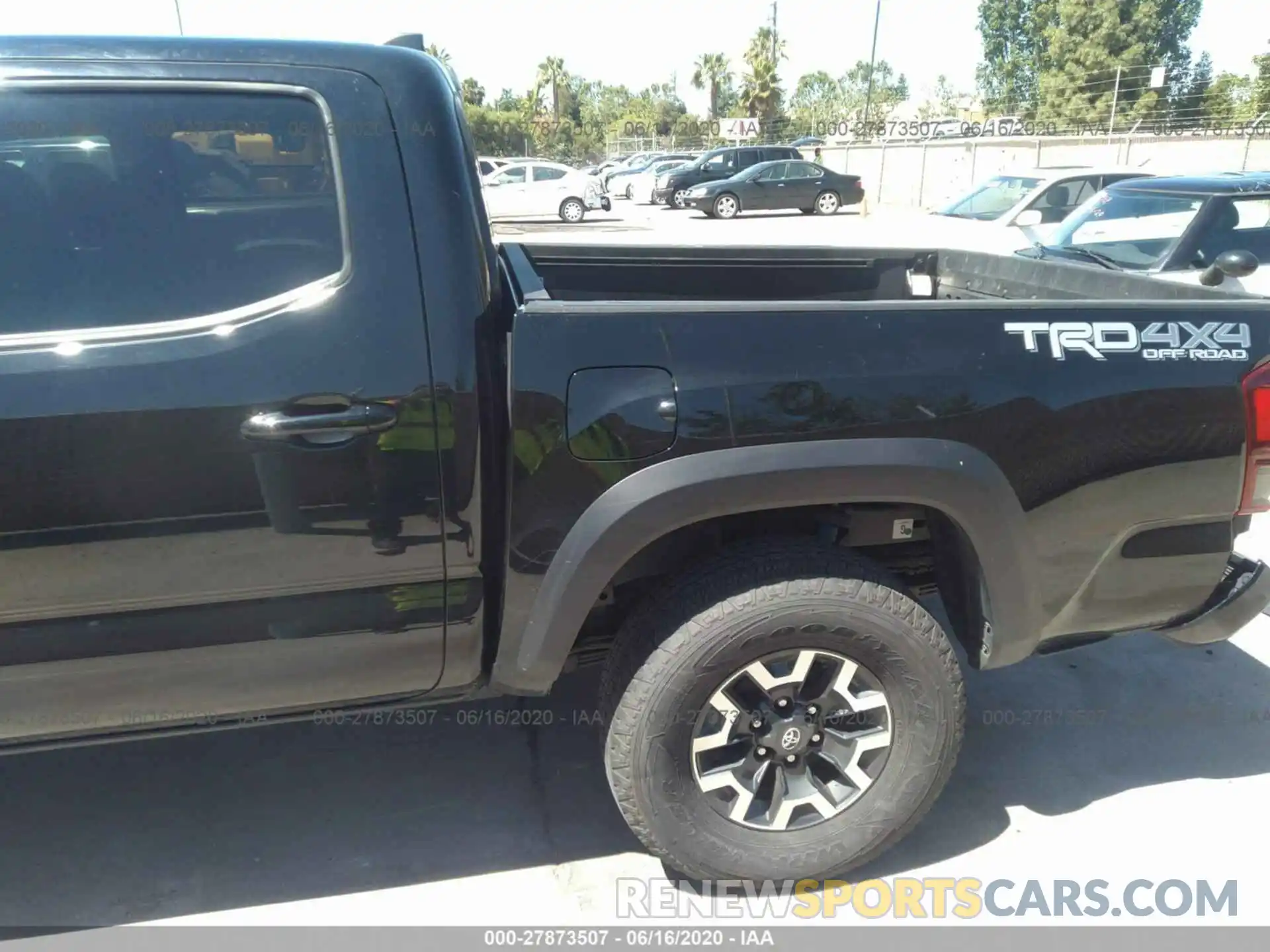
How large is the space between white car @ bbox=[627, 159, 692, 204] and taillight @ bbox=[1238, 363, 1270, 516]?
91.7 ft

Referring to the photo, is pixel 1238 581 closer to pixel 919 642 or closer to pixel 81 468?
pixel 919 642

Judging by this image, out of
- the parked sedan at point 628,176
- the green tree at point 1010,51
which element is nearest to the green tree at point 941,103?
the green tree at point 1010,51

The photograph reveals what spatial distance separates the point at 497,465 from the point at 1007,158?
30010 mm

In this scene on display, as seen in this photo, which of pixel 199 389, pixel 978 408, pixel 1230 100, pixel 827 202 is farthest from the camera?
pixel 1230 100

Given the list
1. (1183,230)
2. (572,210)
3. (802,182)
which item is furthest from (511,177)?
(1183,230)

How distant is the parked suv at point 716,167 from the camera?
26.9m

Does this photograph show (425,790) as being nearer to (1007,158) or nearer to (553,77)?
(1007,158)

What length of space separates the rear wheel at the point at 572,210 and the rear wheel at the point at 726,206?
3.39 metres

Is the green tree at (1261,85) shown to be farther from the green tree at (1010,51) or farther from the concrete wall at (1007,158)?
the green tree at (1010,51)

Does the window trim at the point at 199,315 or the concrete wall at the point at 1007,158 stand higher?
the window trim at the point at 199,315

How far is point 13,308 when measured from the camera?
192 cm

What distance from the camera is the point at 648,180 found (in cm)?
3012

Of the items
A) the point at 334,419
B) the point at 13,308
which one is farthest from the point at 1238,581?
the point at 13,308

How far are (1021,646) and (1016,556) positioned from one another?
0.93 ft
